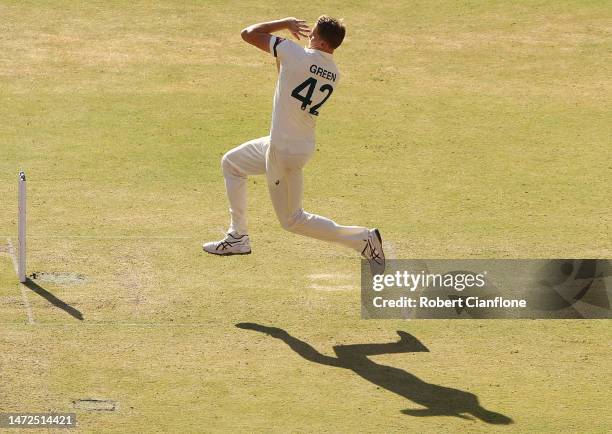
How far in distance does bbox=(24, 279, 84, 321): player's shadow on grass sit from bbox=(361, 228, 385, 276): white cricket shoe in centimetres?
312

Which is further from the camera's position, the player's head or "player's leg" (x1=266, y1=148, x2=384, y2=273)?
"player's leg" (x1=266, y1=148, x2=384, y2=273)

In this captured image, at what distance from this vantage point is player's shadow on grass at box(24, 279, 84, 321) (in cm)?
1392

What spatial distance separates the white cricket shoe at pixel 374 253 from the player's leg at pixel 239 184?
4.43 feet

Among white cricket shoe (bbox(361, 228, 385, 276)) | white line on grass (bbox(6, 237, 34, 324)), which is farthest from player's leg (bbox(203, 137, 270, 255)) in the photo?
white line on grass (bbox(6, 237, 34, 324))

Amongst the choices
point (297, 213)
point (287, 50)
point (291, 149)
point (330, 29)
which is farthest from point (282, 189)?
point (330, 29)

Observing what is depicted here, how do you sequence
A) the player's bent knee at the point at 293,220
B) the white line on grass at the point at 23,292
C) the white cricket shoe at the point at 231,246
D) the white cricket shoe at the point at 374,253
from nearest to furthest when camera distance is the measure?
1. the white line on grass at the point at 23,292
2. the player's bent knee at the point at 293,220
3. the white cricket shoe at the point at 374,253
4. the white cricket shoe at the point at 231,246

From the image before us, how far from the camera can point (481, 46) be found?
2344 cm

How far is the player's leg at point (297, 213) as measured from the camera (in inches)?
550

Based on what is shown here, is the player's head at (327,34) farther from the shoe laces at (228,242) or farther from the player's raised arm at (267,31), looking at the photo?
the shoe laces at (228,242)

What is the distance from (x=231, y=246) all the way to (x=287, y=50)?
8.31ft

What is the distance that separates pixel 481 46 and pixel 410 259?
8.76 m

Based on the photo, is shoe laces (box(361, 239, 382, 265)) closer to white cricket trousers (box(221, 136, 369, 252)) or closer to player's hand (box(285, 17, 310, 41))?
white cricket trousers (box(221, 136, 369, 252))

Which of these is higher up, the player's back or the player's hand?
the player's hand

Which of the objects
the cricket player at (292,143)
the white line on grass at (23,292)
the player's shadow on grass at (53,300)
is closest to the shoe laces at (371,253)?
the cricket player at (292,143)
